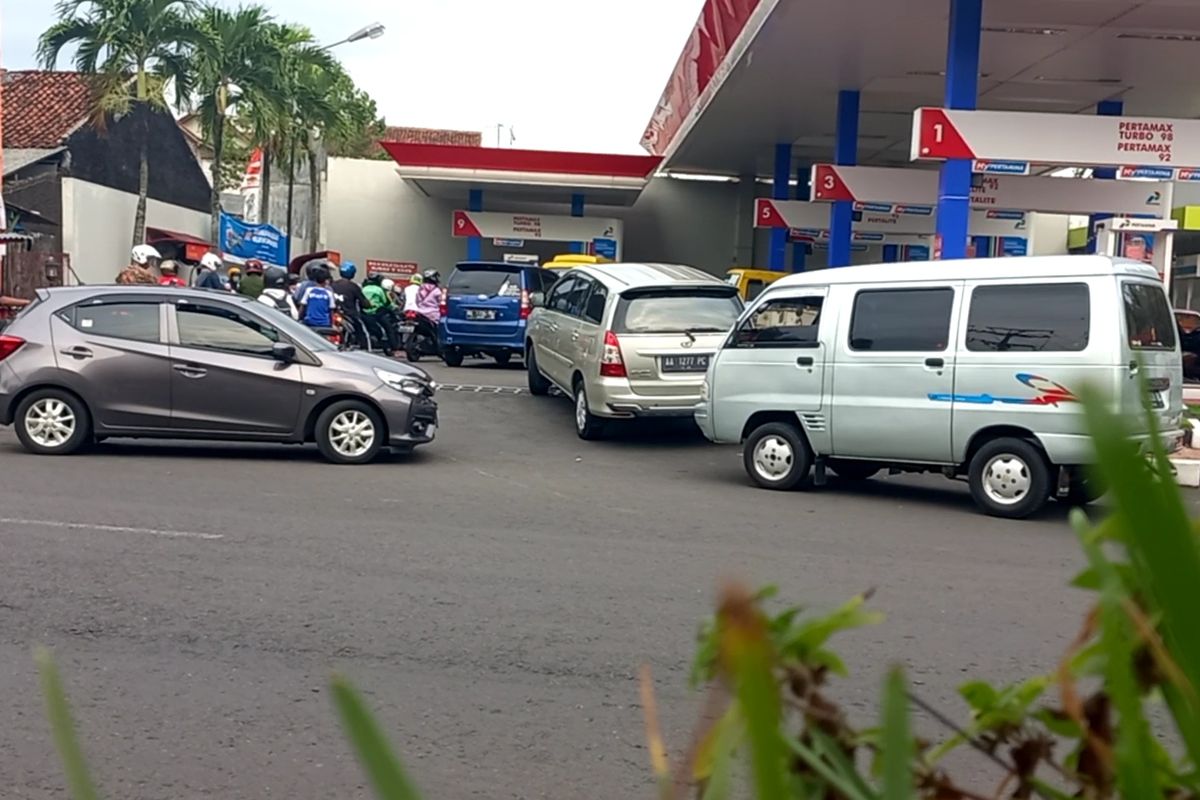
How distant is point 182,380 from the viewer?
36.3ft

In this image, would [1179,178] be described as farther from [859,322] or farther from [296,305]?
[296,305]

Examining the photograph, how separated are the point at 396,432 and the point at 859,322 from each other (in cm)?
421

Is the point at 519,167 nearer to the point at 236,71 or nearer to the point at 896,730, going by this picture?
the point at 236,71

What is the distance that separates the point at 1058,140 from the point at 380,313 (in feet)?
38.5

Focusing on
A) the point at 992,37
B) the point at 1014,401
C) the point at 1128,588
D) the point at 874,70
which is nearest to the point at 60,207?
the point at 874,70

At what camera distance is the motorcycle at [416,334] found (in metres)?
21.6

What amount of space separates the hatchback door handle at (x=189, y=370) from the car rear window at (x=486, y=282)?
9.68 m

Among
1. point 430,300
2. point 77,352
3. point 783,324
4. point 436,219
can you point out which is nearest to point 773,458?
point 783,324

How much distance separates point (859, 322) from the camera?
10258 mm

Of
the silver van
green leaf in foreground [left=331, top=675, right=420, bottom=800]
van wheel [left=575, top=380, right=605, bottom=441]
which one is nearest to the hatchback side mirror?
van wheel [left=575, top=380, right=605, bottom=441]

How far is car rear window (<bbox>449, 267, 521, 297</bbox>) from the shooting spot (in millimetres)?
20547

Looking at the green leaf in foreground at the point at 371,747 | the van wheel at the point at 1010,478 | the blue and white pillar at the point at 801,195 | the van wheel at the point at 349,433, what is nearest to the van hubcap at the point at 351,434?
the van wheel at the point at 349,433

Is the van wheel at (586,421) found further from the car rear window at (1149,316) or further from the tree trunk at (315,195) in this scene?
the tree trunk at (315,195)

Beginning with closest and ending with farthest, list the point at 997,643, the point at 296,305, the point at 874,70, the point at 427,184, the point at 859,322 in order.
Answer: the point at 997,643 < the point at 859,322 < the point at 296,305 < the point at 874,70 < the point at 427,184
